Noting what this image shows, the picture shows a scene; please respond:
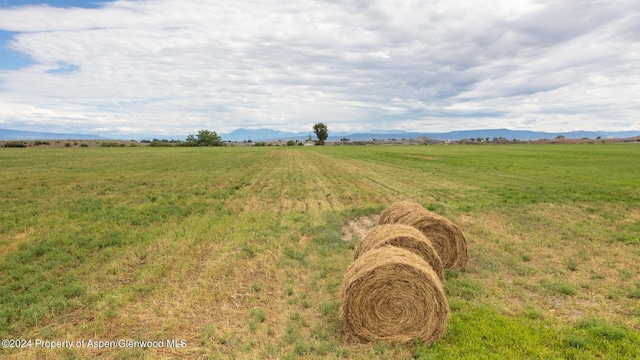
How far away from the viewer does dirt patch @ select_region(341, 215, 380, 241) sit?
480 inches

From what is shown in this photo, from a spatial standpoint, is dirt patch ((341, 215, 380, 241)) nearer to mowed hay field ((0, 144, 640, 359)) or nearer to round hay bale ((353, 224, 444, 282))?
mowed hay field ((0, 144, 640, 359))

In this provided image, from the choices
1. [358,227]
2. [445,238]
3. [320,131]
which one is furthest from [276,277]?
[320,131]

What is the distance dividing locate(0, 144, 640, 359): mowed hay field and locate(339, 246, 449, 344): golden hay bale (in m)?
0.24

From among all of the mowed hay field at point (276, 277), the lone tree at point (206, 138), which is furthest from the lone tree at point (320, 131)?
the mowed hay field at point (276, 277)

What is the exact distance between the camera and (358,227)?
1336 centimetres

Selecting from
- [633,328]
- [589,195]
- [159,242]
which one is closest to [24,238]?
[159,242]

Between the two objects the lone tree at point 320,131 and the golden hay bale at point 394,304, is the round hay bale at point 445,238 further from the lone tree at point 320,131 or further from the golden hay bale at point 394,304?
the lone tree at point 320,131

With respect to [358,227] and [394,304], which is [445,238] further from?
[358,227]

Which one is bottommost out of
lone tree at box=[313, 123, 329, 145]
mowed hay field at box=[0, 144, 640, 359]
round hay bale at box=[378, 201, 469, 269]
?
mowed hay field at box=[0, 144, 640, 359]

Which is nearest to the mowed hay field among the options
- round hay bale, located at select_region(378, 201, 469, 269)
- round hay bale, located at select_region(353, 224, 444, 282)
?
round hay bale, located at select_region(378, 201, 469, 269)

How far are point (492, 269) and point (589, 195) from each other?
43.4 feet

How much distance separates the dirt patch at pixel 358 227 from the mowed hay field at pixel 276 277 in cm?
8

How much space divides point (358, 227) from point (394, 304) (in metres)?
7.34

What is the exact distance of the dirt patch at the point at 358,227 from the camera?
12191 millimetres
